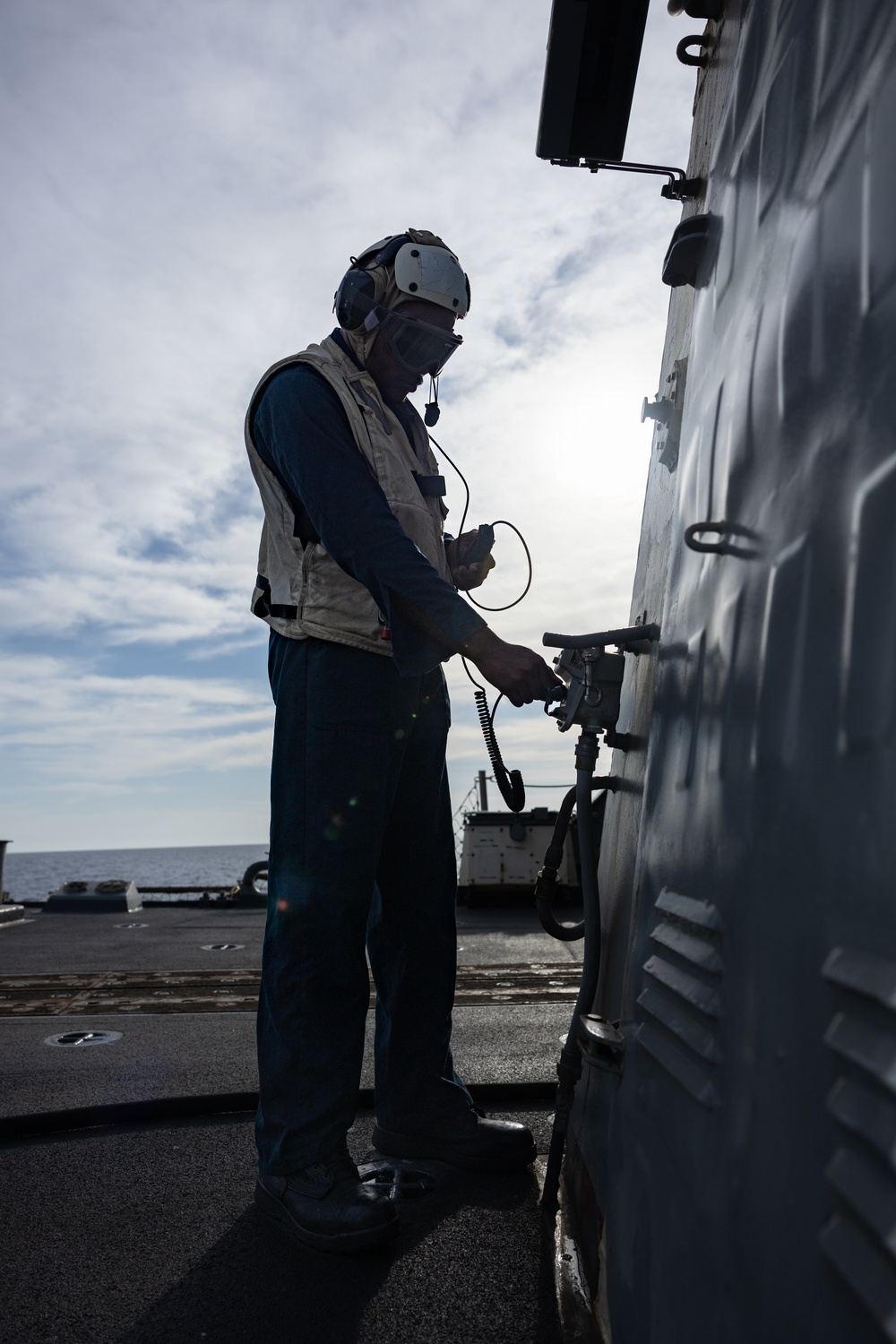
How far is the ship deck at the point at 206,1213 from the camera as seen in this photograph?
58.1 inches

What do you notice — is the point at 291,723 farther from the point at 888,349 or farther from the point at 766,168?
the point at 888,349

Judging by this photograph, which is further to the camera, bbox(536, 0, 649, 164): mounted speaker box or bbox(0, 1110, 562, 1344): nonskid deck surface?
bbox(536, 0, 649, 164): mounted speaker box

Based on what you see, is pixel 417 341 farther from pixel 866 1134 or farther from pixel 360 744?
pixel 866 1134

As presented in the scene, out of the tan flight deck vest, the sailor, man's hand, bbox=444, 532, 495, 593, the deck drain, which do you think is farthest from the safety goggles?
the deck drain

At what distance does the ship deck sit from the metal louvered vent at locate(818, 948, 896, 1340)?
1042 mm

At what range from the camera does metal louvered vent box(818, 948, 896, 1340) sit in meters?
0.55

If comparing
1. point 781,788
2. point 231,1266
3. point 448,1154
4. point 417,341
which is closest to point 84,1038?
point 448,1154

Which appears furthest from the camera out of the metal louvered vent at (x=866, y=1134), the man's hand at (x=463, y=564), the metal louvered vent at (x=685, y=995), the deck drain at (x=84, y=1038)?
the deck drain at (x=84, y=1038)

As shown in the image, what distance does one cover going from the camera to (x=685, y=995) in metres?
0.95

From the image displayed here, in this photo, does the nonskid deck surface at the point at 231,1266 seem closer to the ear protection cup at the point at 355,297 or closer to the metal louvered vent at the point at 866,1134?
the metal louvered vent at the point at 866,1134

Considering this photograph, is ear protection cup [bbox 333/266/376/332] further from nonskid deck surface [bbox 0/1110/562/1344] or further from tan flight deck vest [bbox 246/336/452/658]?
nonskid deck surface [bbox 0/1110/562/1344]

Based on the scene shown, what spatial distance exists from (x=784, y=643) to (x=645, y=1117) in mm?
597

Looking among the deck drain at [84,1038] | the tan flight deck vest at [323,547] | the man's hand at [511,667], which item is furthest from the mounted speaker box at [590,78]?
the deck drain at [84,1038]

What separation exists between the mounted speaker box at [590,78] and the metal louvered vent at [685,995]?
1.87 meters
